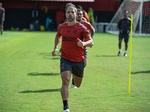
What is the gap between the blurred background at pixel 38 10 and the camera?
50094 millimetres

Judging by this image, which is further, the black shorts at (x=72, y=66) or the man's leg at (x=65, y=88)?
the black shorts at (x=72, y=66)

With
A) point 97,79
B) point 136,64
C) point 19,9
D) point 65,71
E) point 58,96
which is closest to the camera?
point 65,71

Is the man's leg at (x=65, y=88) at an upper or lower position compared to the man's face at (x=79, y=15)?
lower

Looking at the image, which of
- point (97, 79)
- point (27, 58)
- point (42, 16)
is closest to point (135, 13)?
point (42, 16)

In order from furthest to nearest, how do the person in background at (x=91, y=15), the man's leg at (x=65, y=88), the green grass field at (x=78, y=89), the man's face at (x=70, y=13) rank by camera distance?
1. the person in background at (x=91, y=15)
2. the green grass field at (x=78, y=89)
3. the man's face at (x=70, y=13)
4. the man's leg at (x=65, y=88)

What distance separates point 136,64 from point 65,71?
375 inches

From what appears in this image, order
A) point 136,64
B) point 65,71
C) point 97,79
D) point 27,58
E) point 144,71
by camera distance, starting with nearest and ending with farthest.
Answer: point 65,71
point 97,79
point 144,71
point 136,64
point 27,58

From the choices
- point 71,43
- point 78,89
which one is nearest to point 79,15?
point 78,89

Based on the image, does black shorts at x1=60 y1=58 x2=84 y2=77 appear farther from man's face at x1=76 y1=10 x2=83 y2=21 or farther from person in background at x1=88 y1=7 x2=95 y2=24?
person in background at x1=88 y1=7 x2=95 y2=24

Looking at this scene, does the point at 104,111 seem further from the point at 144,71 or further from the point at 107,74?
the point at 144,71

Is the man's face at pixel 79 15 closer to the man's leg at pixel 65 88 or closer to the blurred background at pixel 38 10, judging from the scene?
the man's leg at pixel 65 88

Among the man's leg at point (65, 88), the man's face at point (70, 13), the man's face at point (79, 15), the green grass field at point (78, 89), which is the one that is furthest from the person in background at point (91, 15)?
the man's leg at point (65, 88)

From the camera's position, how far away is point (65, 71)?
895 centimetres

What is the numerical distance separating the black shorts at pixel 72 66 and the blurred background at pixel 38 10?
134ft
